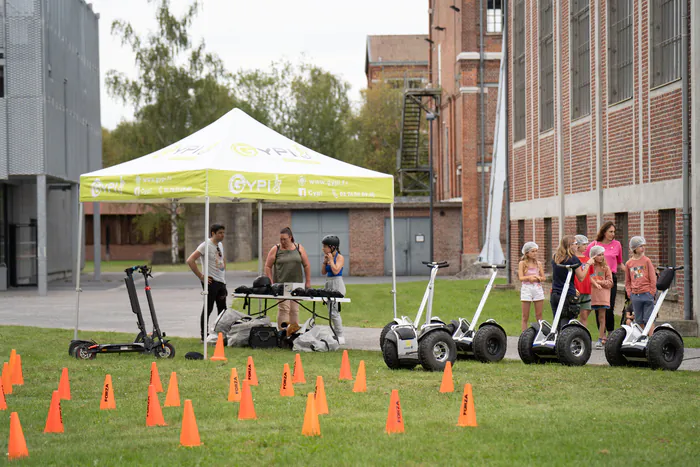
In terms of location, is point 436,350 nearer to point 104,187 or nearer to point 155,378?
point 155,378

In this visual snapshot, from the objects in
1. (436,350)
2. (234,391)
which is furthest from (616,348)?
(234,391)

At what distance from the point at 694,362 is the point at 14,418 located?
9395 mm

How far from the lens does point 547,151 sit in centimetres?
2706

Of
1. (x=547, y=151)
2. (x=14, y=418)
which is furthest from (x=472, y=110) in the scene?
(x=14, y=418)

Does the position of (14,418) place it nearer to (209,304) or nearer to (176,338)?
(209,304)

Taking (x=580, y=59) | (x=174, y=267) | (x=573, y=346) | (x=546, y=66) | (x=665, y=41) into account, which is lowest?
(x=174, y=267)

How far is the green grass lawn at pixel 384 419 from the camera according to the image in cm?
724

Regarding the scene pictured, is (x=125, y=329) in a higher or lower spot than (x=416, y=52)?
lower

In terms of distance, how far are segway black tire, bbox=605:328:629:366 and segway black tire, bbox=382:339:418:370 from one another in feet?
8.33

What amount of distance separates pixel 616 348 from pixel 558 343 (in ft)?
2.44

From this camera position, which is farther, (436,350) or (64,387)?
(436,350)

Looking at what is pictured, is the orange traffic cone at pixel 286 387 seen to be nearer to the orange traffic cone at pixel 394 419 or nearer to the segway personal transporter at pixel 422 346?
the segway personal transporter at pixel 422 346

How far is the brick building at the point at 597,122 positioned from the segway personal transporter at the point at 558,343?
18.3ft

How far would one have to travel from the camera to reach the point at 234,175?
1422cm
